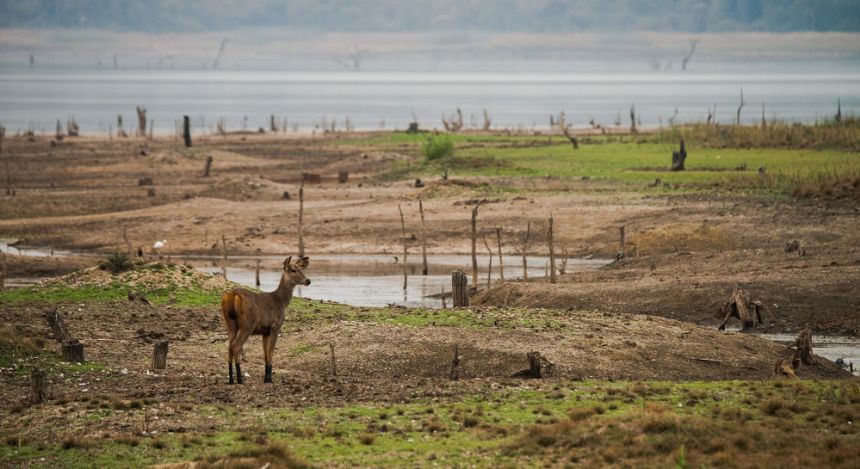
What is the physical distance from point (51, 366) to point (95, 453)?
5208 millimetres

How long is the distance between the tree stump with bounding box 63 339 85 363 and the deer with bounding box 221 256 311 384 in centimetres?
276

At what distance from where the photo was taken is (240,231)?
43062 millimetres

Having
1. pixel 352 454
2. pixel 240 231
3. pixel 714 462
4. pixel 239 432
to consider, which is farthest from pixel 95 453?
pixel 240 231

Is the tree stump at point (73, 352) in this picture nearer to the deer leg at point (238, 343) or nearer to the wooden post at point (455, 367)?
the deer leg at point (238, 343)

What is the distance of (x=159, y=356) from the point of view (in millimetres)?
19875

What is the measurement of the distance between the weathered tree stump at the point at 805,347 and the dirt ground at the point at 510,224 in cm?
466

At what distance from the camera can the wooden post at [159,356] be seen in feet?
65.3

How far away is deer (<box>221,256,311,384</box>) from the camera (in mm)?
18172

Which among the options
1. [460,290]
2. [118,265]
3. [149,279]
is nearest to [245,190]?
[118,265]

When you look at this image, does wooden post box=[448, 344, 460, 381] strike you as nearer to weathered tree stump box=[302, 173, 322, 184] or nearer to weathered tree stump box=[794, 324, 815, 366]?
weathered tree stump box=[794, 324, 815, 366]

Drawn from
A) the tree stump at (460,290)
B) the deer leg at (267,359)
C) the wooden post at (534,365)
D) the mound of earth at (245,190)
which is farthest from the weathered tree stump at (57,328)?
the mound of earth at (245,190)

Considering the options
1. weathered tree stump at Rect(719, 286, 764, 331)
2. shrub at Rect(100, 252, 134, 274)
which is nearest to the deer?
shrub at Rect(100, 252, 134, 274)

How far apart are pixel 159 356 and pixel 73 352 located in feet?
4.20

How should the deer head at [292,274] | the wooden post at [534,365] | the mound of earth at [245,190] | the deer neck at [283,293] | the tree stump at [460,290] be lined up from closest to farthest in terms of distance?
1. the deer neck at [283,293]
2. the deer head at [292,274]
3. the wooden post at [534,365]
4. the tree stump at [460,290]
5. the mound of earth at [245,190]
